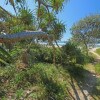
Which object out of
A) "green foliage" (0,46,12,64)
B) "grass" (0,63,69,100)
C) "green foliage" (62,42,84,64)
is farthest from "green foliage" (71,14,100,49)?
"green foliage" (0,46,12,64)

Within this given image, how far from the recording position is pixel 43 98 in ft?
20.4

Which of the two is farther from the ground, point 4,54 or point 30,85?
point 4,54

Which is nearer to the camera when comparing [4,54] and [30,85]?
[4,54]

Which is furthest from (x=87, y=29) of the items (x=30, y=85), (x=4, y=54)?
(x=4, y=54)

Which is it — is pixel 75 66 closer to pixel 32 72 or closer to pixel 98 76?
pixel 98 76

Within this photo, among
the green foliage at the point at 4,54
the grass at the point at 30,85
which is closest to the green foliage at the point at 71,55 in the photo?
the grass at the point at 30,85

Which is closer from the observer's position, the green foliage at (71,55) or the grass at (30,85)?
the grass at (30,85)

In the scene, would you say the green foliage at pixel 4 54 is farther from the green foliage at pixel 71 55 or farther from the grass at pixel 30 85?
the green foliage at pixel 71 55

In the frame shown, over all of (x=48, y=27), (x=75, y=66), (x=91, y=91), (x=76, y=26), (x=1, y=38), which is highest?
(x=76, y=26)

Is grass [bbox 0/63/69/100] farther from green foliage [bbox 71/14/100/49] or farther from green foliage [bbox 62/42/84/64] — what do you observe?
green foliage [bbox 71/14/100/49]

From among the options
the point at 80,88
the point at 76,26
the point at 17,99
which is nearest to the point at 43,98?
the point at 17,99

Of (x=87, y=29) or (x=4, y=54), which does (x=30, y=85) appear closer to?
(x=4, y=54)

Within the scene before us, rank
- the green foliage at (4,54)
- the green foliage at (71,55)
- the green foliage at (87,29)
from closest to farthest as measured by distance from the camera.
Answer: the green foliage at (4,54) < the green foliage at (71,55) < the green foliage at (87,29)

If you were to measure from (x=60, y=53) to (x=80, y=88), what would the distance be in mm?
2665
